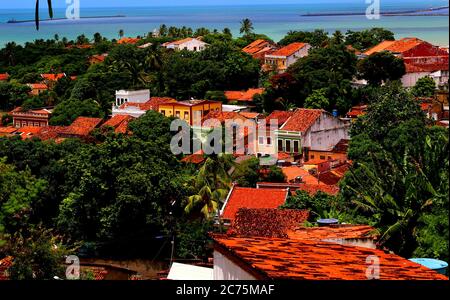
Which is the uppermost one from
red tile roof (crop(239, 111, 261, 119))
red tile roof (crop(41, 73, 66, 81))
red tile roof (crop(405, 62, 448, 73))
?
red tile roof (crop(405, 62, 448, 73))

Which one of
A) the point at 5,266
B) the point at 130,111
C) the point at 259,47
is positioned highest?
the point at 259,47

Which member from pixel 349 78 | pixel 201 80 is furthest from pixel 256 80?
pixel 349 78

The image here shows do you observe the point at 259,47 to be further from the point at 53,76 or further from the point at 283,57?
the point at 53,76

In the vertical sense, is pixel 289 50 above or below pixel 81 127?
above

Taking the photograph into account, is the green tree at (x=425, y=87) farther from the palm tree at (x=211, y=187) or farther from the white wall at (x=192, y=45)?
the white wall at (x=192, y=45)

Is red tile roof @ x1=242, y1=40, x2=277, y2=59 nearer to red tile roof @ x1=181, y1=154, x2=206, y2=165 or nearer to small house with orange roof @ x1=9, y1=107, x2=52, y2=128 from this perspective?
small house with orange roof @ x1=9, y1=107, x2=52, y2=128

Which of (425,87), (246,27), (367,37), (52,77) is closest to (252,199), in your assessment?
(425,87)

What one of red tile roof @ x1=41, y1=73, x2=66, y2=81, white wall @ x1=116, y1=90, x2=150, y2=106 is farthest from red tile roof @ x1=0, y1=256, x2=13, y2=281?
red tile roof @ x1=41, y1=73, x2=66, y2=81
